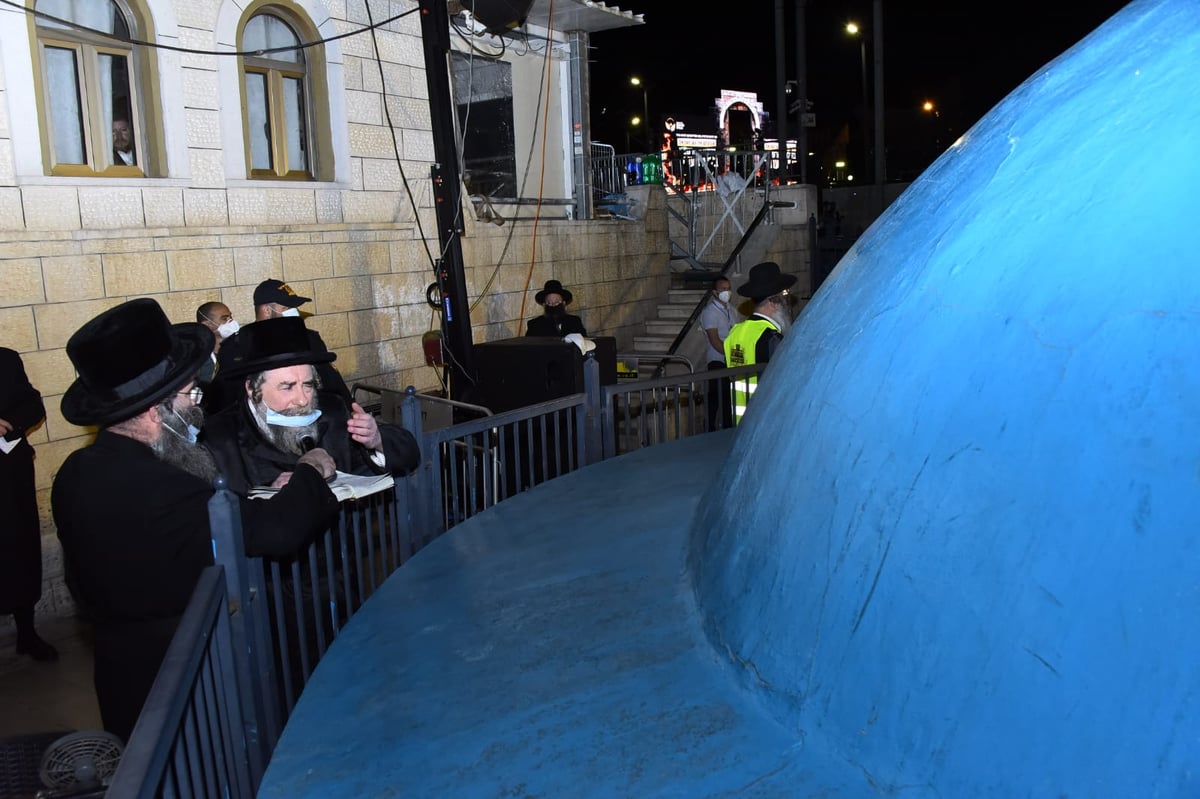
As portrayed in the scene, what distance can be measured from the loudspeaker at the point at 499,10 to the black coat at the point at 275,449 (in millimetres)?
9456

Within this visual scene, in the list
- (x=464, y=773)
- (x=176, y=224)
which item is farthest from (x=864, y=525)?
(x=176, y=224)

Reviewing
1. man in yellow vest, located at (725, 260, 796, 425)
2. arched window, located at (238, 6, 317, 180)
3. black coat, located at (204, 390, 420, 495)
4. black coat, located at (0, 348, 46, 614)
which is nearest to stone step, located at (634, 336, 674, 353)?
arched window, located at (238, 6, 317, 180)

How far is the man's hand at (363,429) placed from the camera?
12.6 feet

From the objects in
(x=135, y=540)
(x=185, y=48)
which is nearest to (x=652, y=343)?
(x=185, y=48)

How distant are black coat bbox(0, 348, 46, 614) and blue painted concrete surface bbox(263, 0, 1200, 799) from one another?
443 cm

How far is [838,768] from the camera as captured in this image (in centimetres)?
202

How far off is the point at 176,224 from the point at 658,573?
7.09m

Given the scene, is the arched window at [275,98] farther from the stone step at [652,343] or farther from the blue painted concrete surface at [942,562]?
the blue painted concrete surface at [942,562]

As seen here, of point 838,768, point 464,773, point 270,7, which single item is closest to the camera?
point 838,768

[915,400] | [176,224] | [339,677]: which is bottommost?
[339,677]

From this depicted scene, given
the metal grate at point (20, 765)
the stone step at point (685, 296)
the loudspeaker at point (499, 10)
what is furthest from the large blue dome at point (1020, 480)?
the stone step at point (685, 296)

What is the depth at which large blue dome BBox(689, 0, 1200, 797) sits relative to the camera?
64.3 inches

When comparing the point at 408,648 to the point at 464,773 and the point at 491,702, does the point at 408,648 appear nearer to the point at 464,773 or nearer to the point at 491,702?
the point at 491,702

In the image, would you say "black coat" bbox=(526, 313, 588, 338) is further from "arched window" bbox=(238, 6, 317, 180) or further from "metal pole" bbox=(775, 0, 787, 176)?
"metal pole" bbox=(775, 0, 787, 176)
